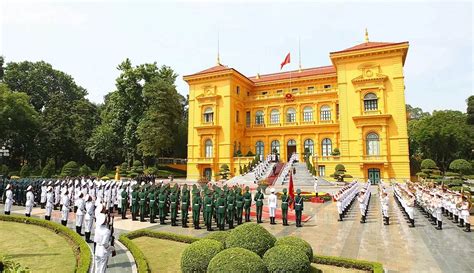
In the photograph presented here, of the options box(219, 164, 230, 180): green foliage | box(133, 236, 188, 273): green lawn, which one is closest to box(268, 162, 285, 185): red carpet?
box(219, 164, 230, 180): green foliage

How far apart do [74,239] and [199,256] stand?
5921mm

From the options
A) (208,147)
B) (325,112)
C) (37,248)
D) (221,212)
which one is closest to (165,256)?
(221,212)

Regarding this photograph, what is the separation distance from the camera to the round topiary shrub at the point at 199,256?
220 inches

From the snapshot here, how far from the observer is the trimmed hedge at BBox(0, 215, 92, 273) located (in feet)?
23.6

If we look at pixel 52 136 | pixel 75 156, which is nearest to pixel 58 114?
pixel 52 136

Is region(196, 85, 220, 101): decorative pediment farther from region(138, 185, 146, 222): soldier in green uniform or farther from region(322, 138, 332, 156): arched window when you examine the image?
region(138, 185, 146, 222): soldier in green uniform

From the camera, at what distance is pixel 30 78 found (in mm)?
49062

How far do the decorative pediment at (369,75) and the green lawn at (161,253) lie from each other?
29.3 m

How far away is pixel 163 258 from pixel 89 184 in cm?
1025

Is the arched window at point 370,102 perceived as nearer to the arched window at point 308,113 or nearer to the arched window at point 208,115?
the arched window at point 308,113

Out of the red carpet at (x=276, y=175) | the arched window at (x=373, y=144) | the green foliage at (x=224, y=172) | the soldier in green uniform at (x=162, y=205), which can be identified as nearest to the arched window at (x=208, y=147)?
the green foliage at (x=224, y=172)

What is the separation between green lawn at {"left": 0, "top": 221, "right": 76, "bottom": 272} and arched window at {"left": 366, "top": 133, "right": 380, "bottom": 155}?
29.7 meters

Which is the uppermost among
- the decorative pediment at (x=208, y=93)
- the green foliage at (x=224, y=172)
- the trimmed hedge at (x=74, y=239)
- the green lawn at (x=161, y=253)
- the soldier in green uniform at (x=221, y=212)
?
the decorative pediment at (x=208, y=93)

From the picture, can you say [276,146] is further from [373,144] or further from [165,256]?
[165,256]
